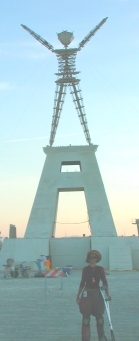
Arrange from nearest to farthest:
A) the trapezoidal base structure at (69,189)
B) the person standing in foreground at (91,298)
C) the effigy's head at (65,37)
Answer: the person standing in foreground at (91,298) < the trapezoidal base structure at (69,189) < the effigy's head at (65,37)

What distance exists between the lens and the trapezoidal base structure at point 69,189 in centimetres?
3694

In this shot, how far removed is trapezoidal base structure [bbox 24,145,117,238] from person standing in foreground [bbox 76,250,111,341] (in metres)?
29.2

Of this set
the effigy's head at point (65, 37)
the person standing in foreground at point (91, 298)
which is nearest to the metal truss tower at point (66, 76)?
the effigy's head at point (65, 37)

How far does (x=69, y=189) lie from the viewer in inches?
1540

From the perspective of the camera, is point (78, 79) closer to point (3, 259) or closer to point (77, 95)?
point (77, 95)

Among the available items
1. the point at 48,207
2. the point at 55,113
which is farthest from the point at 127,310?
the point at 55,113

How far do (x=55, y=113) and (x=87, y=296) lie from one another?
33451 millimetres

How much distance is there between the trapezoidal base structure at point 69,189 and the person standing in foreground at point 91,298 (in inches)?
1148

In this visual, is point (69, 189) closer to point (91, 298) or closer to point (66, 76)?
point (66, 76)

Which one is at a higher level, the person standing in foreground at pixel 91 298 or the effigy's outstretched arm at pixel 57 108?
the effigy's outstretched arm at pixel 57 108

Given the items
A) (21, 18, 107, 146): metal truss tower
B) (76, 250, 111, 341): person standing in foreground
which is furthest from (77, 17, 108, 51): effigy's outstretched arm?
(76, 250, 111, 341): person standing in foreground

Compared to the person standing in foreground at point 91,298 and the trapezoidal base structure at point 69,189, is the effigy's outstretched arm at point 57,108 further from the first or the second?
the person standing in foreground at point 91,298

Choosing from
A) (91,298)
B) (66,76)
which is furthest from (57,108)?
(91,298)

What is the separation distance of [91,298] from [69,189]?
1262 inches
